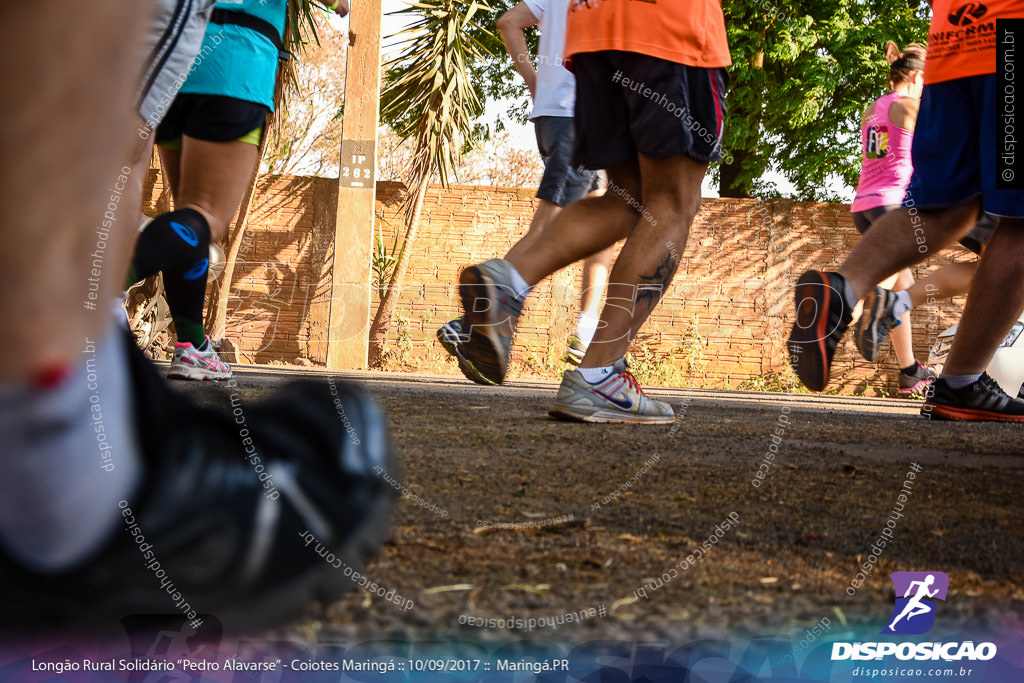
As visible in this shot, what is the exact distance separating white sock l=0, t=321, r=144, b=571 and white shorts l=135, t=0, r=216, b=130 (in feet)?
1.40

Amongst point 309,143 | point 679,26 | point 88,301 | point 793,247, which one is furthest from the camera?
point 309,143

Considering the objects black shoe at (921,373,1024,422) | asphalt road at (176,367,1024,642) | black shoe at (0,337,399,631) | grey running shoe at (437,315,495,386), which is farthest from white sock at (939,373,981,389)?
black shoe at (0,337,399,631)

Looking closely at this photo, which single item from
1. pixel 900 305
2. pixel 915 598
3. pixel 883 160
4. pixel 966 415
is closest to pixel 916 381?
pixel 883 160

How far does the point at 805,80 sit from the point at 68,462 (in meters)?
13.7

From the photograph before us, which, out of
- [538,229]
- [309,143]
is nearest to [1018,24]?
[538,229]

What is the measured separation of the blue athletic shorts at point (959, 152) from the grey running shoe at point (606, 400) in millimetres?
1108

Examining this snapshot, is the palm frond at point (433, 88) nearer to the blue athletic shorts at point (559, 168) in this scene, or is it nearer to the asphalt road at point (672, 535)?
the blue athletic shorts at point (559, 168)

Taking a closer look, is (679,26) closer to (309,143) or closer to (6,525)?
(6,525)

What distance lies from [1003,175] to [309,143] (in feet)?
52.0

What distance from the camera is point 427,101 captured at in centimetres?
986

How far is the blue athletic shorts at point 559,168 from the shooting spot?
4.19 meters

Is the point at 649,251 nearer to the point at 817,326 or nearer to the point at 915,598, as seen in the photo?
the point at 817,326

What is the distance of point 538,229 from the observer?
414 cm

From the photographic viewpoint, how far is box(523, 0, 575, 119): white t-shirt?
154 inches
